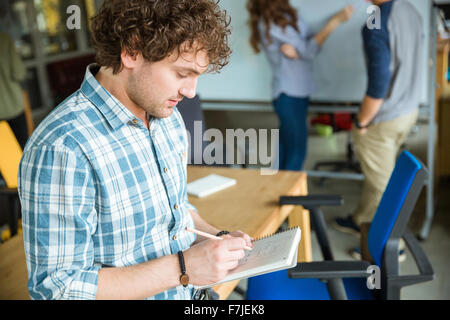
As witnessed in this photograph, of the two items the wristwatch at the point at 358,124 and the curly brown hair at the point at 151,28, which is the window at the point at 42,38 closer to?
the wristwatch at the point at 358,124

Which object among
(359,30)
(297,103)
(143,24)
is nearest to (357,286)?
(143,24)

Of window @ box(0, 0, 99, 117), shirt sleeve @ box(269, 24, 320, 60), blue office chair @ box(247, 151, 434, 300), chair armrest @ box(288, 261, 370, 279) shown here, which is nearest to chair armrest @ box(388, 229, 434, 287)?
blue office chair @ box(247, 151, 434, 300)

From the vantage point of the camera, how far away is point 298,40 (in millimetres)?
2842

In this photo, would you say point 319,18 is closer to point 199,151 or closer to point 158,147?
point 199,151

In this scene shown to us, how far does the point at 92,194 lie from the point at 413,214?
2.78 m

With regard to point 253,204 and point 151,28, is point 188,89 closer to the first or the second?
point 151,28

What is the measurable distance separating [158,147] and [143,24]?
29 centimetres

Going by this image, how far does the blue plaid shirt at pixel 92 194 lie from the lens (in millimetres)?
895

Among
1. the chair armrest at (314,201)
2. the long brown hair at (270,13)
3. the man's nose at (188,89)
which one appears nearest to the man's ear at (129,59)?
the man's nose at (188,89)

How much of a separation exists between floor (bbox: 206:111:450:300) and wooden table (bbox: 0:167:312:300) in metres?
0.64

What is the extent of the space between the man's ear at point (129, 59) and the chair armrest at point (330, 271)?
722mm

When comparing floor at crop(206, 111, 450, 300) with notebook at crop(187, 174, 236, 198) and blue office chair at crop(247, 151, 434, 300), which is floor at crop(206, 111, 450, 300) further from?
blue office chair at crop(247, 151, 434, 300)

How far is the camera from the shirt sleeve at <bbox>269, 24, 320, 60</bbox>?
9.02ft

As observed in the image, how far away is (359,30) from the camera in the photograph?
9.78ft
